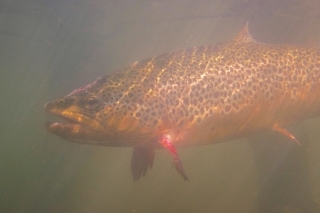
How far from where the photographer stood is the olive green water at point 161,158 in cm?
869

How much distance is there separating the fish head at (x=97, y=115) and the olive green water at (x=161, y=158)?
16.3ft

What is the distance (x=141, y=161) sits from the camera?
437 centimetres

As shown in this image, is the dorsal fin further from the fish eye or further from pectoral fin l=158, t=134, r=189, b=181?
the fish eye

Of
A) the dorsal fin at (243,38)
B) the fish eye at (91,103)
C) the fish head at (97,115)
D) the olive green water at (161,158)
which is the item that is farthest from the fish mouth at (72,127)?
the olive green water at (161,158)

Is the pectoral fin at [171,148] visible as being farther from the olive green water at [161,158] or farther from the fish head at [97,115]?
the olive green water at [161,158]

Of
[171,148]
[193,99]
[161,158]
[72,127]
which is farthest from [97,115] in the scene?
[161,158]

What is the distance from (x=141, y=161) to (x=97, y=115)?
121 cm

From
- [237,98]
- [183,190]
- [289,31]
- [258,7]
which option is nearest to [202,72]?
[237,98]

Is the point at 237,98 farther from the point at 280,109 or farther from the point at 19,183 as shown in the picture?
the point at 19,183

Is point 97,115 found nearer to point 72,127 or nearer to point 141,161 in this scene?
point 72,127

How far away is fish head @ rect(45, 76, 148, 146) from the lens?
344cm

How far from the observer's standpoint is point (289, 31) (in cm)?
2448

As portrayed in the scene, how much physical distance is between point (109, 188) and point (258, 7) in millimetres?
14451

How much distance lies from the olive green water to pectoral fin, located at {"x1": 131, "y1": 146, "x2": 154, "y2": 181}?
159 inches
